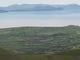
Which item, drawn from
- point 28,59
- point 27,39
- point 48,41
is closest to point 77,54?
point 28,59

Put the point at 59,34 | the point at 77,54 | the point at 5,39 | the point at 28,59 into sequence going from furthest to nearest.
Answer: the point at 59,34 < the point at 5,39 < the point at 77,54 < the point at 28,59

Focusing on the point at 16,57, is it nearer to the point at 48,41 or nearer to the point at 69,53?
the point at 69,53

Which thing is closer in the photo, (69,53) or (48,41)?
(69,53)

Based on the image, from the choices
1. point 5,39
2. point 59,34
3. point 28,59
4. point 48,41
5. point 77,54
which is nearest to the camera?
point 28,59

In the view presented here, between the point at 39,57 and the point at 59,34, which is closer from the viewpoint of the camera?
the point at 39,57

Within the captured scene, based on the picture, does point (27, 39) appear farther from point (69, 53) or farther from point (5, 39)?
point (69, 53)

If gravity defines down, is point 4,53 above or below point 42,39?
above

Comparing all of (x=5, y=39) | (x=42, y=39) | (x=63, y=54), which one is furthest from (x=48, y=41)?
(x=63, y=54)

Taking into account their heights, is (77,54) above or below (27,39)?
above

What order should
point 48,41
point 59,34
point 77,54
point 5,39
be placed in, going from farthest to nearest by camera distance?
point 59,34, point 5,39, point 48,41, point 77,54
